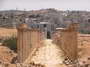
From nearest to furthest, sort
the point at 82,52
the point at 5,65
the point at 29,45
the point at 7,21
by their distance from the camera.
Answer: the point at 5,65 → the point at 82,52 → the point at 29,45 → the point at 7,21

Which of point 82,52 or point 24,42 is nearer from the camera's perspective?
point 82,52

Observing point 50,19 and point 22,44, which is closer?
point 22,44

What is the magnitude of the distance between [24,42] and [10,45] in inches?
834

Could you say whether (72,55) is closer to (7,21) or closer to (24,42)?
(24,42)

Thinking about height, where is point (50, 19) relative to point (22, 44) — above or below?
below

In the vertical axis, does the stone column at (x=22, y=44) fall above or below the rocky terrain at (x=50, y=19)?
above

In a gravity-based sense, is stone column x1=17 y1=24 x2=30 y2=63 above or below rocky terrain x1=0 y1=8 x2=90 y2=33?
above

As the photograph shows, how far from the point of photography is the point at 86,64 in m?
16.4

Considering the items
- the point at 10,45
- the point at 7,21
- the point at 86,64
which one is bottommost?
the point at 7,21

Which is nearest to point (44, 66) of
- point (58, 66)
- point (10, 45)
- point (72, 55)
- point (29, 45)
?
point (58, 66)

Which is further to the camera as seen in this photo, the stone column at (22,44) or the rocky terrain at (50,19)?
the rocky terrain at (50,19)

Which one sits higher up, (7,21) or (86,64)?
(86,64)

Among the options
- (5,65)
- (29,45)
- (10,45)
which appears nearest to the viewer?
(5,65)

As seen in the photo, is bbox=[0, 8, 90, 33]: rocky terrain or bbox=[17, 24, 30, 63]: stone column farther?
bbox=[0, 8, 90, 33]: rocky terrain
